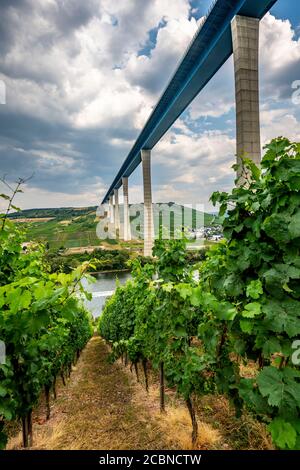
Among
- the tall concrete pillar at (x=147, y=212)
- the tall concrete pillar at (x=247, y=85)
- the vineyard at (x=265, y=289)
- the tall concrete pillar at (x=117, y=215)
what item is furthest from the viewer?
the tall concrete pillar at (x=117, y=215)

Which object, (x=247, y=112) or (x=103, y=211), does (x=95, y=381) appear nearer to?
(x=247, y=112)

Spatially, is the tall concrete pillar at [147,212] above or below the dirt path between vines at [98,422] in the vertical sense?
above

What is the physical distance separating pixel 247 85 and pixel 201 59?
655 cm

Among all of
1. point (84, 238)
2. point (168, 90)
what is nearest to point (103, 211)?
point (84, 238)

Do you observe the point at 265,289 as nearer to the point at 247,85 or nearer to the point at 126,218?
the point at 247,85

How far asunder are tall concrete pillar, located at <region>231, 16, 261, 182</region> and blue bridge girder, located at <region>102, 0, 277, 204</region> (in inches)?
22.8

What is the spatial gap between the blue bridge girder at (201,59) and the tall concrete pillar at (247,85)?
0.58 m

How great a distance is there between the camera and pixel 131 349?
23.6 ft

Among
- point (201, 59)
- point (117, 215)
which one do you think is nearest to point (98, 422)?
point (201, 59)

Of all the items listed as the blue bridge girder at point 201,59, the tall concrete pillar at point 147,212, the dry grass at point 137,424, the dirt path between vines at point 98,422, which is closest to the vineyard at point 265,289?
the dry grass at point 137,424

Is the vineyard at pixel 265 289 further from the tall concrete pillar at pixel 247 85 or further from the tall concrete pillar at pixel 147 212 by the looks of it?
the tall concrete pillar at pixel 147 212

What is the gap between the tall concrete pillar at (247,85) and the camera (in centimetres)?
991

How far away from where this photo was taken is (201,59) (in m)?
15.0
